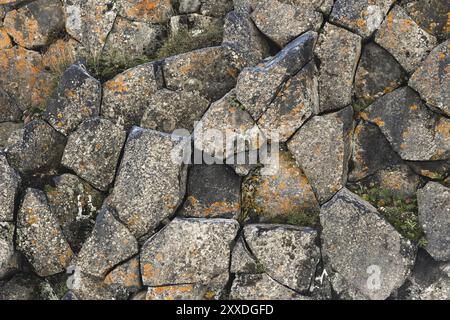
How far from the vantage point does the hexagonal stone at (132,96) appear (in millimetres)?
10328

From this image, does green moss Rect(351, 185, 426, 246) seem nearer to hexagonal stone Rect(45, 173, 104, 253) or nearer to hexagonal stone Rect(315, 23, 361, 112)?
hexagonal stone Rect(315, 23, 361, 112)

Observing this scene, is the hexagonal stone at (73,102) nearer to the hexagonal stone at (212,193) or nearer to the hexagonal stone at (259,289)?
the hexagonal stone at (212,193)

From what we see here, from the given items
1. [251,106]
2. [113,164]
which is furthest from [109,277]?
[251,106]

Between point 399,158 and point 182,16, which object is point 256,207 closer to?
point 399,158

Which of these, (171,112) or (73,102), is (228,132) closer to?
(171,112)

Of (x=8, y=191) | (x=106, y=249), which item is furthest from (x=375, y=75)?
(x=8, y=191)

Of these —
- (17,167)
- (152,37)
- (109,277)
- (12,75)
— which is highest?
(152,37)

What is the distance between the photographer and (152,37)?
1118 cm

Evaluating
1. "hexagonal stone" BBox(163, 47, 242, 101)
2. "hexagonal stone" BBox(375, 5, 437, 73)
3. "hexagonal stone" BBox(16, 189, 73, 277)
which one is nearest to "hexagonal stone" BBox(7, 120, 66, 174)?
"hexagonal stone" BBox(16, 189, 73, 277)

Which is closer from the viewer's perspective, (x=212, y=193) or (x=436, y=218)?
(x=436, y=218)

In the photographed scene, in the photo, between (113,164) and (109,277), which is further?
(113,164)

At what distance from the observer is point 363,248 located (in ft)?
29.4

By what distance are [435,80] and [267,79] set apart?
283cm

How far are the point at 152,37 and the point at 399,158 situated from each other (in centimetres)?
539
